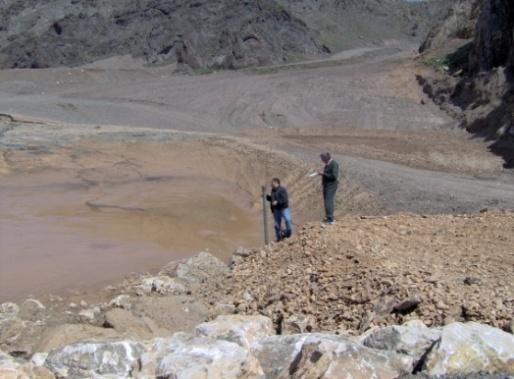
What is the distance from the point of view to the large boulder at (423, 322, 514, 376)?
633cm

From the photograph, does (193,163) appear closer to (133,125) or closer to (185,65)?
(133,125)

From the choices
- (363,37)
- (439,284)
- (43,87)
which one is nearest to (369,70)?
(43,87)

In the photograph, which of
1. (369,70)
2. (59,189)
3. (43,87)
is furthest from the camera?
(43,87)

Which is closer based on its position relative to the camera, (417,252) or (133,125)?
(417,252)

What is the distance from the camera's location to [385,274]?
9367mm

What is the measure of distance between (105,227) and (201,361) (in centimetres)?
1140

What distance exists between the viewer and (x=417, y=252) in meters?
10.5

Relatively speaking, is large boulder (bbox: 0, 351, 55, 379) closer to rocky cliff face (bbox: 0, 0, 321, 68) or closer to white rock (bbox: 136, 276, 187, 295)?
white rock (bbox: 136, 276, 187, 295)

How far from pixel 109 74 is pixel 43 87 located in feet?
14.3

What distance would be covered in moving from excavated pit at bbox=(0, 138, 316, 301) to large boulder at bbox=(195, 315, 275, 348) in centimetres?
541

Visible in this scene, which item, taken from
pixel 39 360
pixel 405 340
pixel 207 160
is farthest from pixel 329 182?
pixel 207 160

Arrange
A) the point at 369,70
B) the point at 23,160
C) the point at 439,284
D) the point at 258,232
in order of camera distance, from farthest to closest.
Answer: the point at 369,70
the point at 23,160
the point at 258,232
the point at 439,284

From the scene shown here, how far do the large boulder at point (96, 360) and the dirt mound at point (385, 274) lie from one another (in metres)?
2.34

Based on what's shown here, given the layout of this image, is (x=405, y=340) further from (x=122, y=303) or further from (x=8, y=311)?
(x=8, y=311)
